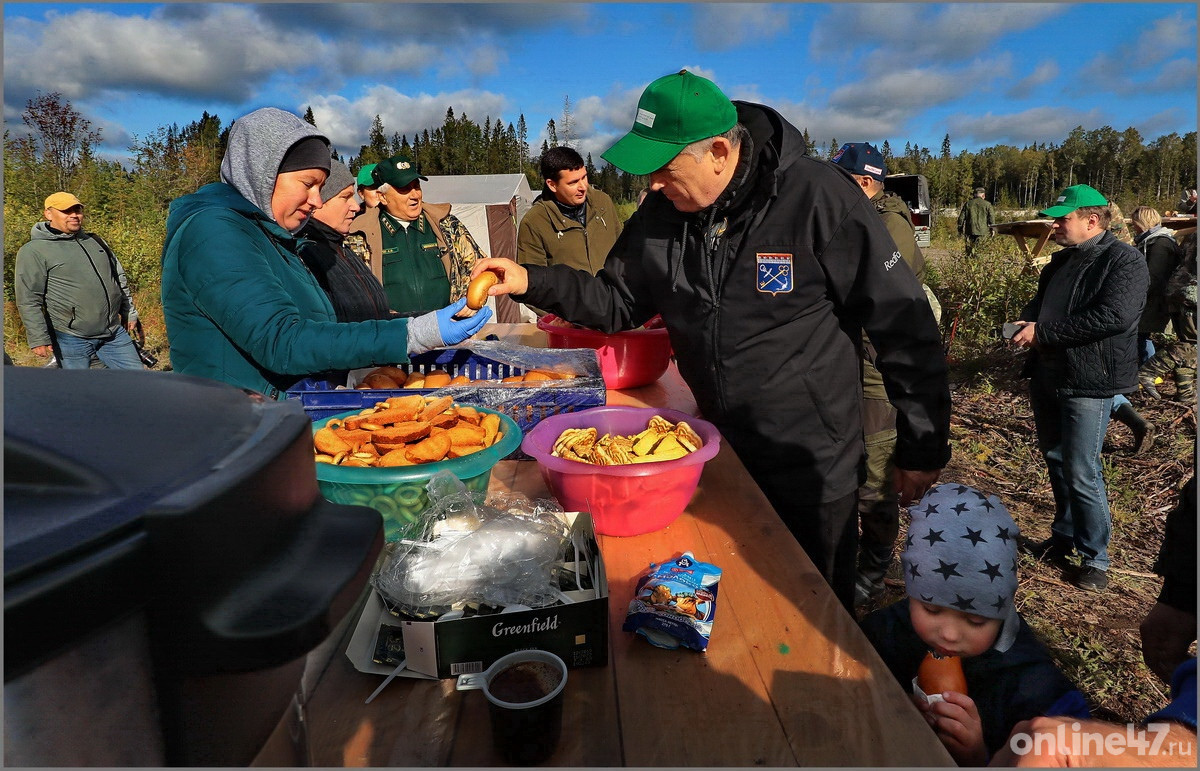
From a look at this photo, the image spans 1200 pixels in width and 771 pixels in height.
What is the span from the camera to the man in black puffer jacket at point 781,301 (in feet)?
6.55

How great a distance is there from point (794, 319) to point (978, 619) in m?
0.96

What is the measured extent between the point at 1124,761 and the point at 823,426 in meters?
1.28

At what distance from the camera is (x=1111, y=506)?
4578 mm

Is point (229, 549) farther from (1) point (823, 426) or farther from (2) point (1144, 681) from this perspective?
(2) point (1144, 681)

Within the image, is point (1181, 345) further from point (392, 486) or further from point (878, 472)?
point (392, 486)

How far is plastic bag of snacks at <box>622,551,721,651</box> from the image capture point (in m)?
1.20

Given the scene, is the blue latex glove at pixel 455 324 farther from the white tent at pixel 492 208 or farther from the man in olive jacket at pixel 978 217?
the man in olive jacket at pixel 978 217

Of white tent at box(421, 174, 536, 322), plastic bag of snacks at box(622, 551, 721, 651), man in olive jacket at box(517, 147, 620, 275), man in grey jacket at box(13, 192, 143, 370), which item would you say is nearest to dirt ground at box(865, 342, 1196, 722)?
plastic bag of snacks at box(622, 551, 721, 651)

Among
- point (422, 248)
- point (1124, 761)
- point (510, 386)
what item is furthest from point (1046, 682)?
point (422, 248)

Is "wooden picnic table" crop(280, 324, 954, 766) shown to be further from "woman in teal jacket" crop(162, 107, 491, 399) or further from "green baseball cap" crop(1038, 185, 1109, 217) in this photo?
"green baseball cap" crop(1038, 185, 1109, 217)

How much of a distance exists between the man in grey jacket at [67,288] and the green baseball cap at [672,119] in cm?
607

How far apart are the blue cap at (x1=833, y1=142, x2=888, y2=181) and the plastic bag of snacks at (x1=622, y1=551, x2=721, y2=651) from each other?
10.6ft

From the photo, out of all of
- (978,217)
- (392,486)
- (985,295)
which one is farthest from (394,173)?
(978,217)

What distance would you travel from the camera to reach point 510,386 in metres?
2.09
